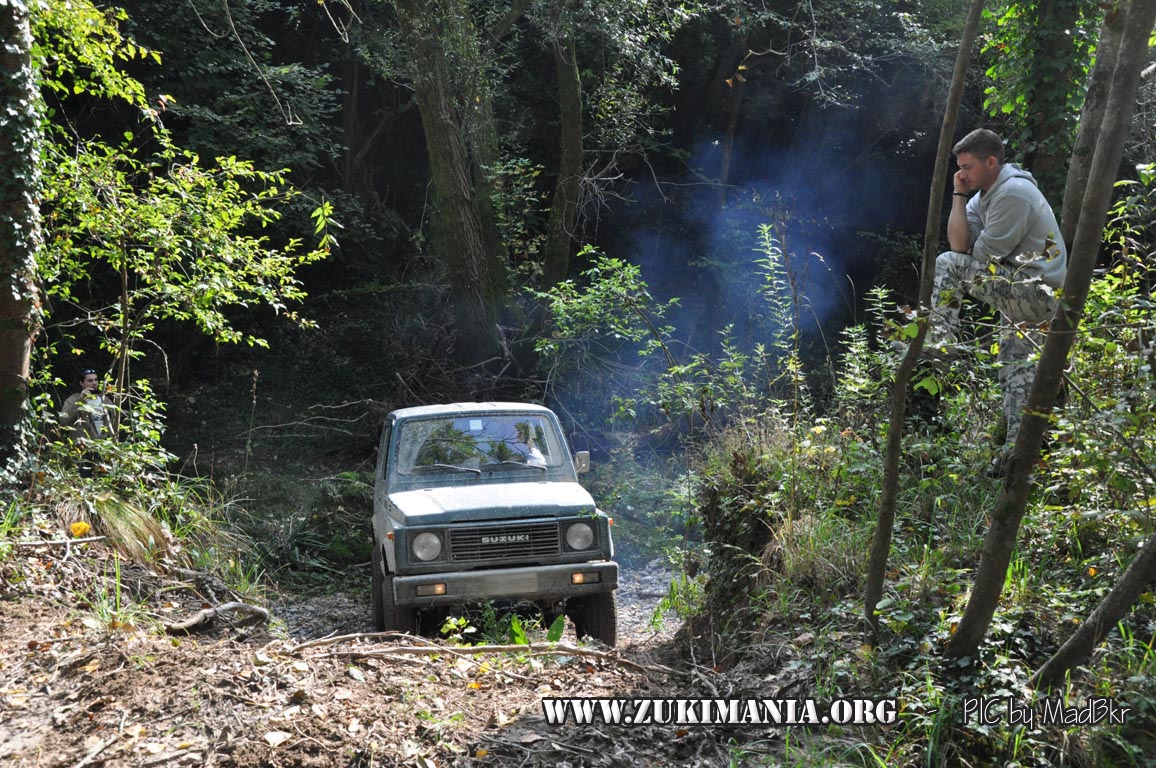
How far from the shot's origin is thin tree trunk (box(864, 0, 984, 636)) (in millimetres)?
4176

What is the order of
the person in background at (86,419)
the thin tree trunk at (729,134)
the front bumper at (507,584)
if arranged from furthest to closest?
the thin tree trunk at (729,134) < the person in background at (86,419) < the front bumper at (507,584)

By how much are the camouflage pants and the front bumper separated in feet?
9.33

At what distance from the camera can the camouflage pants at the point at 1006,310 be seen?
4.37 meters

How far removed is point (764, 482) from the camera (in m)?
6.55

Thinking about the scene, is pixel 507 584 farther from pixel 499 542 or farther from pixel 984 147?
pixel 984 147

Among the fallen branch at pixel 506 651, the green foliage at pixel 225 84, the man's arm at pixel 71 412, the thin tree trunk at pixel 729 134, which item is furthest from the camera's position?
the thin tree trunk at pixel 729 134

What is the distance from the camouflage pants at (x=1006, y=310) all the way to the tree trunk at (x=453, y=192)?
32.4 feet

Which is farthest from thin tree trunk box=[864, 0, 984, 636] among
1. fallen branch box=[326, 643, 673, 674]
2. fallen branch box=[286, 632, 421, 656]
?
fallen branch box=[286, 632, 421, 656]

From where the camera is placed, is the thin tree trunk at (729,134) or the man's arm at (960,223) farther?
the thin tree trunk at (729,134)

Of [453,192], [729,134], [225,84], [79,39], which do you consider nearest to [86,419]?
[79,39]

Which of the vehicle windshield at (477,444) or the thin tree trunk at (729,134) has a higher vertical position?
the thin tree trunk at (729,134)

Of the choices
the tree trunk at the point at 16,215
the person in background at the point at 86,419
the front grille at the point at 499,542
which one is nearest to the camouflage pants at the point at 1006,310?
the front grille at the point at 499,542

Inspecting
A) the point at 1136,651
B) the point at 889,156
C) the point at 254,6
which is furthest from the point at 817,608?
the point at 889,156

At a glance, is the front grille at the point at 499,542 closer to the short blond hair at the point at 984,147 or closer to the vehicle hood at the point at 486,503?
the vehicle hood at the point at 486,503
